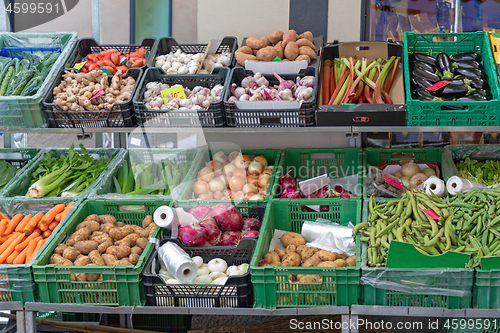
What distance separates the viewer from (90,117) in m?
3.39

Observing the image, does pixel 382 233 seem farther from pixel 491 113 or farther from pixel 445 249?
pixel 491 113

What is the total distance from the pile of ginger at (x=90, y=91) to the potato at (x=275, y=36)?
1.09 metres

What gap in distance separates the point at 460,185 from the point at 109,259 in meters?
2.28

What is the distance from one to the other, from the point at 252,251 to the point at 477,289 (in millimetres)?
1274

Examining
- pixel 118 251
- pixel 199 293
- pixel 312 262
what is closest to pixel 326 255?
pixel 312 262

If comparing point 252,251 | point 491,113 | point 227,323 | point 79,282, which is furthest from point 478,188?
point 79,282

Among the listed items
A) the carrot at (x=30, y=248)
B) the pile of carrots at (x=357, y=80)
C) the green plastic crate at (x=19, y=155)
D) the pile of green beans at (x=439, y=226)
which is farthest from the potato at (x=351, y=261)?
the green plastic crate at (x=19, y=155)

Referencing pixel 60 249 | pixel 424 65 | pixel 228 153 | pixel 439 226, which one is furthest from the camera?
pixel 228 153

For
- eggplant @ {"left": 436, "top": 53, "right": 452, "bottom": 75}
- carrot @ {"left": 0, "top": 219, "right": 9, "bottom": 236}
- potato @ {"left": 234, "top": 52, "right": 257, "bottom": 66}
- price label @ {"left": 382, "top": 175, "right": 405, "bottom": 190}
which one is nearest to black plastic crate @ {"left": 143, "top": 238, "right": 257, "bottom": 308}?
carrot @ {"left": 0, "top": 219, "right": 9, "bottom": 236}

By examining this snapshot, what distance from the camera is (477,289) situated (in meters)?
2.62

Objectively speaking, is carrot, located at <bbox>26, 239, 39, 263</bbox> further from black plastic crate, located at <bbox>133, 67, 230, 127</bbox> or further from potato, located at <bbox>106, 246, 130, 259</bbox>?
black plastic crate, located at <bbox>133, 67, 230, 127</bbox>

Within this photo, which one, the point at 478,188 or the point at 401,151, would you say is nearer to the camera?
the point at 478,188

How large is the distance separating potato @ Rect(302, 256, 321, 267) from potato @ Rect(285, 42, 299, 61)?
1.47m

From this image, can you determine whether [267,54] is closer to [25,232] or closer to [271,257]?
[271,257]
